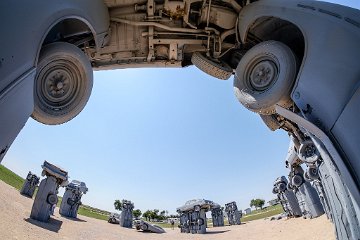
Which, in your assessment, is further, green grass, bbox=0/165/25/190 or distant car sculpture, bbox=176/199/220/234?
green grass, bbox=0/165/25/190

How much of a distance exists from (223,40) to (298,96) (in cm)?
292

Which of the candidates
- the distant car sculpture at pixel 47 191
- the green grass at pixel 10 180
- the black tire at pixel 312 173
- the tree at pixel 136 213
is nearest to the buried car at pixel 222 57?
the black tire at pixel 312 173

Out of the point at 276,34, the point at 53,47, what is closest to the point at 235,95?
the point at 276,34

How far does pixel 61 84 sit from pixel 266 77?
3731 millimetres

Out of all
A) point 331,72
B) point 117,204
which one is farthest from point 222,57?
point 117,204

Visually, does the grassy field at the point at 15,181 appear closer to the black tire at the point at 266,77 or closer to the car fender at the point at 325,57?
the black tire at the point at 266,77

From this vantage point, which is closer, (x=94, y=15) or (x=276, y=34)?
(x=94, y=15)

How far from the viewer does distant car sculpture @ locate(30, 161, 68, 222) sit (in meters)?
9.47

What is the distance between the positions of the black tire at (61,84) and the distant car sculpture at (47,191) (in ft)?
24.1

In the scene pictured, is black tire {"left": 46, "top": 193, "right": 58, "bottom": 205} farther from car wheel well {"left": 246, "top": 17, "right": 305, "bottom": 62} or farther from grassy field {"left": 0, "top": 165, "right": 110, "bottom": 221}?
grassy field {"left": 0, "top": 165, "right": 110, "bottom": 221}

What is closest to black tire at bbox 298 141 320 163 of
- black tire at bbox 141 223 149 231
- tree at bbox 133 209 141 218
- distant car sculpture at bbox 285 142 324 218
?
distant car sculpture at bbox 285 142 324 218

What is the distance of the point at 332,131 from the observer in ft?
10.1

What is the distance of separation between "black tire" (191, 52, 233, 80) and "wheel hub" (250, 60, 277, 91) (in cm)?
92

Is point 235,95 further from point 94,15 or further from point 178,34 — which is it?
point 94,15
